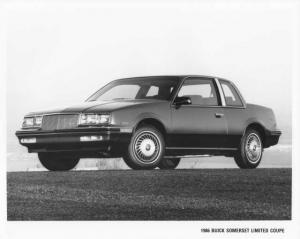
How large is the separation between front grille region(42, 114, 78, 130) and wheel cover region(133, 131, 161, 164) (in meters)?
1.02

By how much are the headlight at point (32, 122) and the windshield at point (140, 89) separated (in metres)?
1.34

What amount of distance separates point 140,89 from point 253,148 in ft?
8.31

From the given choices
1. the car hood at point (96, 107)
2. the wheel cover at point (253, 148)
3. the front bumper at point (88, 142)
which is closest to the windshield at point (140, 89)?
the car hood at point (96, 107)

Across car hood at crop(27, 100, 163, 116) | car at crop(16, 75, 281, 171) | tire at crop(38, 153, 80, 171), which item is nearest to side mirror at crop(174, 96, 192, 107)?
car at crop(16, 75, 281, 171)

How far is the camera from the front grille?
12.5 metres

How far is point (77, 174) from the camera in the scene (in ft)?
43.0

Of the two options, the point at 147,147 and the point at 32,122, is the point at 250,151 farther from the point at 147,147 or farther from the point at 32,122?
the point at 32,122

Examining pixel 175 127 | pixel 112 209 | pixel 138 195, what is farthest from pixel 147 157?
pixel 112 209

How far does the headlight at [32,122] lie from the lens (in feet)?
42.7

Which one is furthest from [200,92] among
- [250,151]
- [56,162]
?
[56,162]

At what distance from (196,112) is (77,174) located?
89.7 inches

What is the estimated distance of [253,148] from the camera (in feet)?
48.4

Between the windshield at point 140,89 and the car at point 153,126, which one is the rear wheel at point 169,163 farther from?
the windshield at point 140,89
